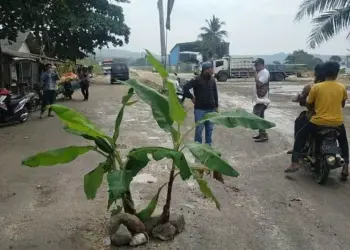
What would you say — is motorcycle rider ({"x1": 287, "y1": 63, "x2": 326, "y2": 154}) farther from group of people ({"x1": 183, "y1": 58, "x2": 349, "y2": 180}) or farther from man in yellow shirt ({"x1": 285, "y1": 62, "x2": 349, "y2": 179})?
man in yellow shirt ({"x1": 285, "y1": 62, "x2": 349, "y2": 179})

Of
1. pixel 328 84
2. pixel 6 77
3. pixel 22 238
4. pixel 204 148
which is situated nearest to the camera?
pixel 204 148

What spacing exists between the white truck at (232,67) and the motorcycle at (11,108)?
29.5 meters

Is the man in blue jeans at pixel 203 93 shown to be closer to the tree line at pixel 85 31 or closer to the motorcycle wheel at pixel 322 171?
the motorcycle wheel at pixel 322 171

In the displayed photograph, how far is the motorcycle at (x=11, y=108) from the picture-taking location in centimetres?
1148

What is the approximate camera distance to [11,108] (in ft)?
38.3

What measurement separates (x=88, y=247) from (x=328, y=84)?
384 centimetres

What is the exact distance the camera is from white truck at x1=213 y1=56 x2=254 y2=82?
133ft

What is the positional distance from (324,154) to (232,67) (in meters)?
36.7

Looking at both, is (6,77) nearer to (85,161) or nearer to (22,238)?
(85,161)

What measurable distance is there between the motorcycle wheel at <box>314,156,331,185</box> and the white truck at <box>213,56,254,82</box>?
34583 millimetres

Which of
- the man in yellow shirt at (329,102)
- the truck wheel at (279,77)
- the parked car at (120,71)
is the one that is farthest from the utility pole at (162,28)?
the truck wheel at (279,77)

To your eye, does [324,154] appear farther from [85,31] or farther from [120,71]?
[120,71]

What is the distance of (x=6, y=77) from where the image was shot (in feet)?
70.0

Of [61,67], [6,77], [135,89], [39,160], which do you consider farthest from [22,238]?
[61,67]
